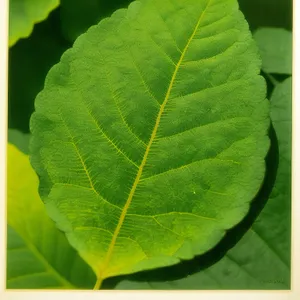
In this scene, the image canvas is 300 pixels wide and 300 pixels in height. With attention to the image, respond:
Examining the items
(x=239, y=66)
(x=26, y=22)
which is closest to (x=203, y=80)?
(x=239, y=66)

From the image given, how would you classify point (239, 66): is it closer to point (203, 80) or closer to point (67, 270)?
point (203, 80)

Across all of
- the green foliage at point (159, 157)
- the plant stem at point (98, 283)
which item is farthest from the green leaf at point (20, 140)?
the plant stem at point (98, 283)

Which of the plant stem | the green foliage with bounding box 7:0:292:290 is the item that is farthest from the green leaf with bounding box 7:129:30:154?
the plant stem

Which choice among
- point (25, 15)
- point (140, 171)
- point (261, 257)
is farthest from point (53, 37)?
point (261, 257)

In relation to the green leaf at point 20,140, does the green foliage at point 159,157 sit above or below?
below

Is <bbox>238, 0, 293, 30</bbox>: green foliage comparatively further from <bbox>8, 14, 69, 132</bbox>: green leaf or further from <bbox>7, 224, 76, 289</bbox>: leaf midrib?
<bbox>7, 224, 76, 289</bbox>: leaf midrib

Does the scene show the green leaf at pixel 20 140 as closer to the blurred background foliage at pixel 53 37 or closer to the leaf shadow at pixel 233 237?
the blurred background foliage at pixel 53 37

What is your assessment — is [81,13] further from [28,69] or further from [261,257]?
[261,257]
